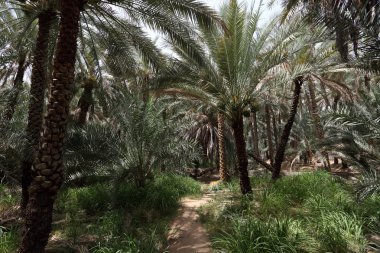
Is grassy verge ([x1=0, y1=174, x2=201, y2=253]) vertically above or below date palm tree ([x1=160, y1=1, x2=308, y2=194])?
below

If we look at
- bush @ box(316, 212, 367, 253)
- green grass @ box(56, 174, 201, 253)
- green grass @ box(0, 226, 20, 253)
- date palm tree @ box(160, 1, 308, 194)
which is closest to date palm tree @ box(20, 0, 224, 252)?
green grass @ box(0, 226, 20, 253)

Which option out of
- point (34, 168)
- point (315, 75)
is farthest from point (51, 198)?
point (315, 75)

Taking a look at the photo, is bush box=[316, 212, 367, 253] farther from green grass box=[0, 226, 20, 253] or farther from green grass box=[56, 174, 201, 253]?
green grass box=[0, 226, 20, 253]

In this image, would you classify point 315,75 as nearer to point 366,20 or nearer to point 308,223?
point 366,20

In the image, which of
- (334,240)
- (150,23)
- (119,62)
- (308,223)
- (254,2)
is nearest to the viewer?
(334,240)

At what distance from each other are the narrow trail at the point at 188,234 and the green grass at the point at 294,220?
231 millimetres

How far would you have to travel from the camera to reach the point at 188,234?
7262mm

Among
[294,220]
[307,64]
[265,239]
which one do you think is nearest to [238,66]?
[307,64]

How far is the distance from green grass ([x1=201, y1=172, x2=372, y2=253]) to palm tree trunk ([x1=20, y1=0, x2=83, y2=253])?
3255mm

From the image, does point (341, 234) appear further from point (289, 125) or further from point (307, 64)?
point (289, 125)

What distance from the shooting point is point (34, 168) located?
550 cm

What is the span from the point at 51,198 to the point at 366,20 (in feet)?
22.2

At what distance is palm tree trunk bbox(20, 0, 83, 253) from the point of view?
5.25 m

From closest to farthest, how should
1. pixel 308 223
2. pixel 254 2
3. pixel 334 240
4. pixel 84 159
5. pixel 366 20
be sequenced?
pixel 334 240, pixel 366 20, pixel 308 223, pixel 254 2, pixel 84 159
